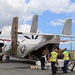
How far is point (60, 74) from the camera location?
1673cm

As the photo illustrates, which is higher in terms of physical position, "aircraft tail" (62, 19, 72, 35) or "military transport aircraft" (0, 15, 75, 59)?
"aircraft tail" (62, 19, 72, 35)

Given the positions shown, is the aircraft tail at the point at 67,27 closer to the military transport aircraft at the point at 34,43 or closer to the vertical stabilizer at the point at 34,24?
the military transport aircraft at the point at 34,43

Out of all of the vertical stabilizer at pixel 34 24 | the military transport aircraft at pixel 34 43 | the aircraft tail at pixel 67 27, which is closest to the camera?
the military transport aircraft at pixel 34 43

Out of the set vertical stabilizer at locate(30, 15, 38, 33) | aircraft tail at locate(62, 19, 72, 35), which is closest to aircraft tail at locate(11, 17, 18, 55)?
vertical stabilizer at locate(30, 15, 38, 33)

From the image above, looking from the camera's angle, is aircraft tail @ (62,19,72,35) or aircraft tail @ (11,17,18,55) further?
aircraft tail @ (62,19,72,35)

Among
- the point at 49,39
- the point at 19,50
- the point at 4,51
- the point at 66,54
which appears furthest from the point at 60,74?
the point at 4,51

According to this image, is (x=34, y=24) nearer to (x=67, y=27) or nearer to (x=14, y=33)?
(x=67, y=27)

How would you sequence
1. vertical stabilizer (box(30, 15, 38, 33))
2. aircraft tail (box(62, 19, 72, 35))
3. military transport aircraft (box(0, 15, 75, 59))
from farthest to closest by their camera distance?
1. vertical stabilizer (box(30, 15, 38, 33))
2. aircraft tail (box(62, 19, 72, 35))
3. military transport aircraft (box(0, 15, 75, 59))

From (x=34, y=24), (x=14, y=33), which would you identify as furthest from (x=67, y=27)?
(x=14, y=33)

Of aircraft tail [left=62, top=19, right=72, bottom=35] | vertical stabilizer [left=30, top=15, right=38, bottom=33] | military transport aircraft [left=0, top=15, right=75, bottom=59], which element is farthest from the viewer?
vertical stabilizer [left=30, top=15, right=38, bottom=33]

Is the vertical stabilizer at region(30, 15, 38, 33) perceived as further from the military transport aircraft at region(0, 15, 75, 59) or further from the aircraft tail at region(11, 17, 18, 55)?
the aircraft tail at region(11, 17, 18, 55)

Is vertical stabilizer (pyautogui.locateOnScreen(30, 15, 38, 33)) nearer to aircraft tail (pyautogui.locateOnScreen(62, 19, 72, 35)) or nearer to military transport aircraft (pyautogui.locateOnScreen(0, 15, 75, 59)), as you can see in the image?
military transport aircraft (pyautogui.locateOnScreen(0, 15, 75, 59))

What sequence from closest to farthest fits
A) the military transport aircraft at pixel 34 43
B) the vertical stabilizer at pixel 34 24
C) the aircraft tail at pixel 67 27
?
the military transport aircraft at pixel 34 43 < the aircraft tail at pixel 67 27 < the vertical stabilizer at pixel 34 24

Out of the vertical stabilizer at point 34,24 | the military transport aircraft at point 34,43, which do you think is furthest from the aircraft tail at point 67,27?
the vertical stabilizer at point 34,24
